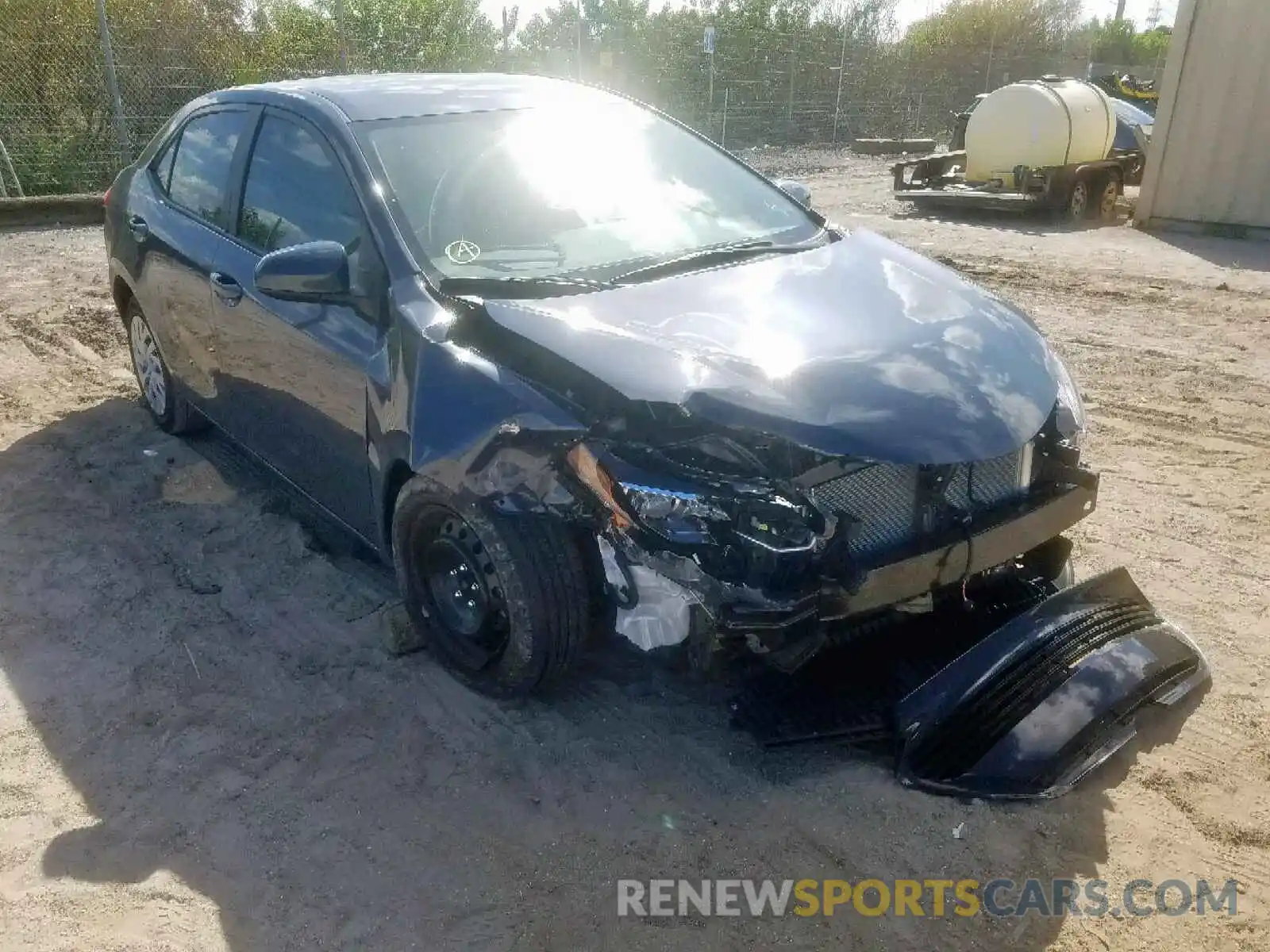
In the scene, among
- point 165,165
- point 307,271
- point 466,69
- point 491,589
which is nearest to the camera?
point 491,589

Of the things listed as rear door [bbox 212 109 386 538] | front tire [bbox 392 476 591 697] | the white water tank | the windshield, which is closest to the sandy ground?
front tire [bbox 392 476 591 697]

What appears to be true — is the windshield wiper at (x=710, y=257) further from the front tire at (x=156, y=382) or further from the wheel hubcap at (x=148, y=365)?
the wheel hubcap at (x=148, y=365)

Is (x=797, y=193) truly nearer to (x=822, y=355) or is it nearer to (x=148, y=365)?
(x=822, y=355)

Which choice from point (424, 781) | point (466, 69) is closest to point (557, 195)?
point (424, 781)

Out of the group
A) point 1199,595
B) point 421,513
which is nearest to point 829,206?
point 1199,595

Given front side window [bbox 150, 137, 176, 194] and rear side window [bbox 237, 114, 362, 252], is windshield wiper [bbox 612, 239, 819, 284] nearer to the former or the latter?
rear side window [bbox 237, 114, 362, 252]

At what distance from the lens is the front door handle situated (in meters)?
3.85

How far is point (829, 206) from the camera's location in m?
13.7

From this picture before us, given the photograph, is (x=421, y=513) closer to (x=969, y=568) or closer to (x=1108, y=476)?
(x=969, y=568)

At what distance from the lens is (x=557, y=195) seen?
11.4 ft

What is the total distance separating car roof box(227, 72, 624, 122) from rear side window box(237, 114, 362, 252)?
18cm

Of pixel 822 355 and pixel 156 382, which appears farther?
pixel 156 382

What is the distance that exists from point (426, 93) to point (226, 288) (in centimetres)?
109

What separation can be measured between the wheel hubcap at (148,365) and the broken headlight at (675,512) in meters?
3.51
